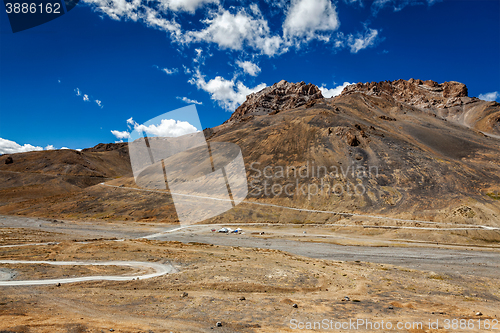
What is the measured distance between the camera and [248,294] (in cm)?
1501

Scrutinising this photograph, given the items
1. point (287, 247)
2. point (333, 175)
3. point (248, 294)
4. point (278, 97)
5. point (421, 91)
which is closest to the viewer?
point (248, 294)

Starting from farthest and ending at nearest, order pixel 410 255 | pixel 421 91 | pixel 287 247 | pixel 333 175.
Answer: pixel 421 91 → pixel 333 175 → pixel 287 247 → pixel 410 255

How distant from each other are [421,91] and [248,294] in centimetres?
21447

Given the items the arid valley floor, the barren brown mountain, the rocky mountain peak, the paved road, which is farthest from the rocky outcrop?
the paved road

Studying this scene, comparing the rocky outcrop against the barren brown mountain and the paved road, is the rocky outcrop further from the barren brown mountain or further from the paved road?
the paved road

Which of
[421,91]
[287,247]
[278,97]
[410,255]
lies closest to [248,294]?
[287,247]

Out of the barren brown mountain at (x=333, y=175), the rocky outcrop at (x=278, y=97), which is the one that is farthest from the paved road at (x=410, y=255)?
the rocky outcrop at (x=278, y=97)

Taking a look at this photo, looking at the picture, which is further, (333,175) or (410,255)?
(333,175)

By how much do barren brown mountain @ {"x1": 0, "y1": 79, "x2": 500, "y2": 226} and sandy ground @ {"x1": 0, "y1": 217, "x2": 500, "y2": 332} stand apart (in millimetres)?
31640

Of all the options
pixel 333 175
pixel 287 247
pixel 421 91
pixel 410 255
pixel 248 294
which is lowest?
pixel 410 255

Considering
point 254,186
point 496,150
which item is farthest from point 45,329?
point 496,150

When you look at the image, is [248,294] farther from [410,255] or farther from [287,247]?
[410,255]

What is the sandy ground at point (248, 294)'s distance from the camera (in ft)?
34.7

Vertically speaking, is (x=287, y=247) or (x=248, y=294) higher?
(x=248, y=294)
